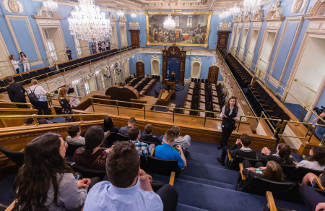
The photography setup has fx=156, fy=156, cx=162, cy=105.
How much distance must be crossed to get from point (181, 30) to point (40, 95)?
18.2 m

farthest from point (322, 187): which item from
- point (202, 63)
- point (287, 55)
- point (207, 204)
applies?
point (202, 63)

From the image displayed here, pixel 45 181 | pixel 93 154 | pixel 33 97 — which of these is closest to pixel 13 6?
pixel 33 97

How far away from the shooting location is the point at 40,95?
4.78 meters

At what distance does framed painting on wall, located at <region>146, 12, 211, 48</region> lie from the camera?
731 inches

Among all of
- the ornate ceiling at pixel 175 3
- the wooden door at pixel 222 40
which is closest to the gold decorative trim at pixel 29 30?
the ornate ceiling at pixel 175 3

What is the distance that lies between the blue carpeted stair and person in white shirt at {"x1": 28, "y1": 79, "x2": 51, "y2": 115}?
14.3 ft

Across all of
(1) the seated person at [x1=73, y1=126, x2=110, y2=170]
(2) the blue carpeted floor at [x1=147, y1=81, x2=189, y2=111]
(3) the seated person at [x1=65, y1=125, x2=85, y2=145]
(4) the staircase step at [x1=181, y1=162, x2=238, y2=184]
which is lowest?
(2) the blue carpeted floor at [x1=147, y1=81, x2=189, y2=111]

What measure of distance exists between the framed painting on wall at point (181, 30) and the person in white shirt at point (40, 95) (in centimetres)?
1771

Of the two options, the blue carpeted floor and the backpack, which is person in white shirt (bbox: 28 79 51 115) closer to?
the backpack

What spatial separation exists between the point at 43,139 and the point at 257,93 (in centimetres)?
848

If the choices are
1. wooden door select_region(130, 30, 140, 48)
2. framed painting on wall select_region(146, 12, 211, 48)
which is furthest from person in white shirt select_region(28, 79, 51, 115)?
framed painting on wall select_region(146, 12, 211, 48)

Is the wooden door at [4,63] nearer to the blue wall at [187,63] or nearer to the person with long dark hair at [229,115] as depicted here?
the person with long dark hair at [229,115]

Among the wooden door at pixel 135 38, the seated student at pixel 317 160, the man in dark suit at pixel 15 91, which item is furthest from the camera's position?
the wooden door at pixel 135 38

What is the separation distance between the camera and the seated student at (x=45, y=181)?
120cm
